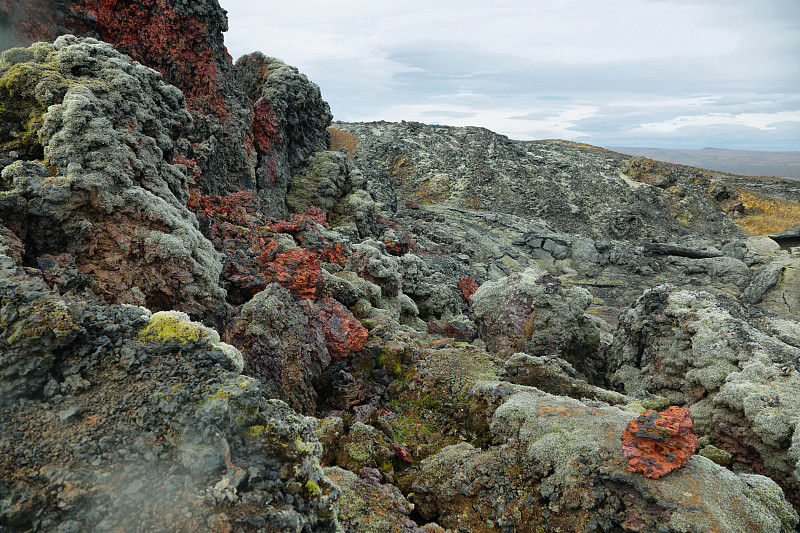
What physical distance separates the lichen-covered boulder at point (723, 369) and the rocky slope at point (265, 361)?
0.07 m

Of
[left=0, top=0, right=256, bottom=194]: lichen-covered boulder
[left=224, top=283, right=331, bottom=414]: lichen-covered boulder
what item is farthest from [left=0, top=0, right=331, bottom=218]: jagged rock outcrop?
[left=224, top=283, right=331, bottom=414]: lichen-covered boulder

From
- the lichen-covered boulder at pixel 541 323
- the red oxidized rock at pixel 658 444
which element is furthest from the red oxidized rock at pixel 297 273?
the red oxidized rock at pixel 658 444

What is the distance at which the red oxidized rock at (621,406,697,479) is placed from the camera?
7.42m

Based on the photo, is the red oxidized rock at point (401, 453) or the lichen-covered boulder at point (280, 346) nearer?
the red oxidized rock at point (401, 453)

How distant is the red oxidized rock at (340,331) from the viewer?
Answer: 12656 millimetres

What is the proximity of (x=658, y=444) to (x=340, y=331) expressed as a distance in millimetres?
8404

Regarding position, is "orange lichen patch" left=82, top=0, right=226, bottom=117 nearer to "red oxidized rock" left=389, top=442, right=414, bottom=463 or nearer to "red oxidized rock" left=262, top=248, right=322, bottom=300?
"red oxidized rock" left=262, top=248, right=322, bottom=300

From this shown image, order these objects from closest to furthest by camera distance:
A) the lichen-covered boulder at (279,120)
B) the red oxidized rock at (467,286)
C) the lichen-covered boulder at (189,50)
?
the lichen-covered boulder at (189,50), the red oxidized rock at (467,286), the lichen-covered boulder at (279,120)

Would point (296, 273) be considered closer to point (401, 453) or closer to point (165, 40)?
point (401, 453)

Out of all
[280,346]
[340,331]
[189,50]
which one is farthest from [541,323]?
[189,50]

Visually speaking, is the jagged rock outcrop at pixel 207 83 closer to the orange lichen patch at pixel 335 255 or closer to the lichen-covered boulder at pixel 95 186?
the lichen-covered boulder at pixel 95 186

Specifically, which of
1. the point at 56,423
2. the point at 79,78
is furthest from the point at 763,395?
the point at 79,78

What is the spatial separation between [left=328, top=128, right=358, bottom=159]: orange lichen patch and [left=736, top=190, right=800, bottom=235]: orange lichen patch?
164ft

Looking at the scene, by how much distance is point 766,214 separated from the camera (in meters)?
53.7
